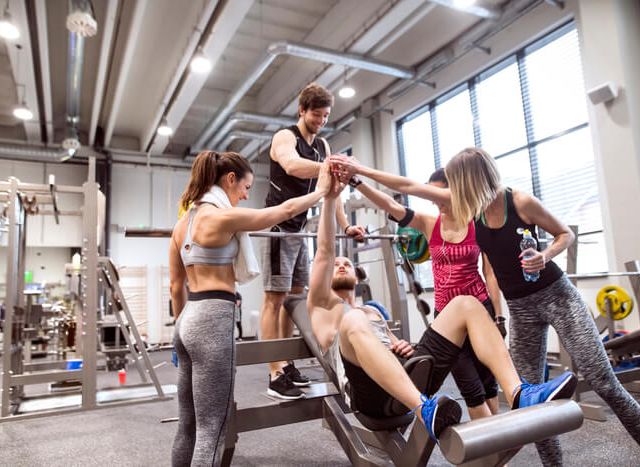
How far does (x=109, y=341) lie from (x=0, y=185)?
3.15m

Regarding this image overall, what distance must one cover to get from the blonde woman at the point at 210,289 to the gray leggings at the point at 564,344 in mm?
1001

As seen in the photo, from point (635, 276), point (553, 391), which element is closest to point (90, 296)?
point (553, 391)

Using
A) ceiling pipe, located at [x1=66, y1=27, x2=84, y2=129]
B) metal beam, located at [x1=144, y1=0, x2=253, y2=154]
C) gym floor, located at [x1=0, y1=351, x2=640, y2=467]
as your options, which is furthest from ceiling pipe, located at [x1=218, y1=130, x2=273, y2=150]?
gym floor, located at [x1=0, y1=351, x2=640, y2=467]

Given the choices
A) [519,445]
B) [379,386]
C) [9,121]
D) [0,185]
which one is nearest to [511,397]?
[519,445]

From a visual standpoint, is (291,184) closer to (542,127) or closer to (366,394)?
(366,394)

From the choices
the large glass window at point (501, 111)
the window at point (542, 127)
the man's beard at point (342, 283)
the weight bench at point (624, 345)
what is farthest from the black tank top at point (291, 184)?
the large glass window at point (501, 111)

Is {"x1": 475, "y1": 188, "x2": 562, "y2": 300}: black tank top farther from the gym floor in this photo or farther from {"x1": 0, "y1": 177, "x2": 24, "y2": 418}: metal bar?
{"x1": 0, "y1": 177, "x2": 24, "y2": 418}: metal bar

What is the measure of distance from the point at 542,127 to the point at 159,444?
5.55 metres

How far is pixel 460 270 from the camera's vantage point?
2.22 m

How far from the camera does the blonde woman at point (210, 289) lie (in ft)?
5.41

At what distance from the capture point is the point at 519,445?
1.38 m

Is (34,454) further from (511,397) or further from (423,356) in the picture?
(511,397)

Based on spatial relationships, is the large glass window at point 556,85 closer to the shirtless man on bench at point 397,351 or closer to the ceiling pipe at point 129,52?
the shirtless man on bench at point 397,351

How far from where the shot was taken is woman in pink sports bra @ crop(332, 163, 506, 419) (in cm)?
202
